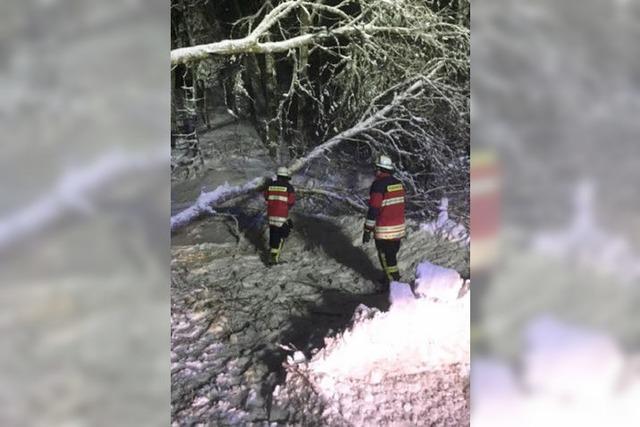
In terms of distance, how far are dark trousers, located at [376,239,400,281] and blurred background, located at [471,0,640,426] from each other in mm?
349

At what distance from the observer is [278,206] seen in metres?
1.85

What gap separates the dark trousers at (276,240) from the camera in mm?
1846

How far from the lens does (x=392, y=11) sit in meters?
1.83

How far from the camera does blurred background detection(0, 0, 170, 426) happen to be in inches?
53.9

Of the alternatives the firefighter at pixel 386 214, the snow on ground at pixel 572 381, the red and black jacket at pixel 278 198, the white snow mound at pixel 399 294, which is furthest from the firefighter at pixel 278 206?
the snow on ground at pixel 572 381

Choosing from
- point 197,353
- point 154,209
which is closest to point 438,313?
point 197,353

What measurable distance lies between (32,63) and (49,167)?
260 mm

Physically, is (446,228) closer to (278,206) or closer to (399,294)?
(399,294)

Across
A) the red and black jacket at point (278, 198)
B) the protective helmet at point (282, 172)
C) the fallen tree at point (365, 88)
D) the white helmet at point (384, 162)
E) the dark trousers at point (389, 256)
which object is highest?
the fallen tree at point (365, 88)

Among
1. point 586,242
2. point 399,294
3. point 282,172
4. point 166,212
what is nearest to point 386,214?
point 399,294

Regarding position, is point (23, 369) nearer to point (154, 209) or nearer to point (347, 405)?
point (154, 209)

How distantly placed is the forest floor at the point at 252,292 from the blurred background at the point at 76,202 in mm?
257

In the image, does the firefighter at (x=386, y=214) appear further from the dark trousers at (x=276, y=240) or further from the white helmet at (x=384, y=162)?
the dark trousers at (x=276, y=240)

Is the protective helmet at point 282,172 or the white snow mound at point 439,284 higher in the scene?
the protective helmet at point 282,172
